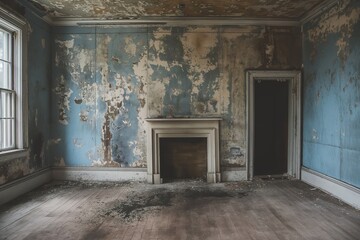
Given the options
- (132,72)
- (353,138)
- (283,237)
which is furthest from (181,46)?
(283,237)

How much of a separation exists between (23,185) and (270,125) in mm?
5291

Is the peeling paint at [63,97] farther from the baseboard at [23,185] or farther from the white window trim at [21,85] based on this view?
the baseboard at [23,185]

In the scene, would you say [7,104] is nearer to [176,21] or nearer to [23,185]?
[23,185]

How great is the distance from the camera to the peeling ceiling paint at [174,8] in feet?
16.4

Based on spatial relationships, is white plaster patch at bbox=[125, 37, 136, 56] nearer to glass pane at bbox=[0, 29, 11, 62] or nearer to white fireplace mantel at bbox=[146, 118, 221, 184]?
white fireplace mantel at bbox=[146, 118, 221, 184]

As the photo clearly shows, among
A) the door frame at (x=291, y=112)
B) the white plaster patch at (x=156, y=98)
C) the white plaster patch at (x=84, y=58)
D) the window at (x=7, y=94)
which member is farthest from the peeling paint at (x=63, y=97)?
the door frame at (x=291, y=112)

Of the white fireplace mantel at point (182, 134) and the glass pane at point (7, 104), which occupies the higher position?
the glass pane at point (7, 104)

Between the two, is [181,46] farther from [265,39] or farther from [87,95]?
[87,95]

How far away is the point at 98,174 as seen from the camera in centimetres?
599

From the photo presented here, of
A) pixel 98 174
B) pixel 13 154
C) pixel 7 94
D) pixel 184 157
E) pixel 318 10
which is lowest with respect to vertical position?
pixel 98 174

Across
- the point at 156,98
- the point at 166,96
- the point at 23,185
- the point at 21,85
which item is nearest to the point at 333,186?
the point at 166,96

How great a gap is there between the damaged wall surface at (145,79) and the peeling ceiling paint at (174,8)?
34 centimetres

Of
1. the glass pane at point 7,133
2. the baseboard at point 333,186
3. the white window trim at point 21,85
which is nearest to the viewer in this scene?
the baseboard at point 333,186

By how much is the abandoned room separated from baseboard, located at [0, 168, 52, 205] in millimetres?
36
